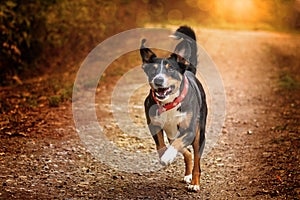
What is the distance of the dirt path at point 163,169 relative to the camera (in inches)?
215

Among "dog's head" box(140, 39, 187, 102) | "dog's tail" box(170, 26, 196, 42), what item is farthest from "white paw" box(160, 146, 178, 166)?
"dog's tail" box(170, 26, 196, 42)

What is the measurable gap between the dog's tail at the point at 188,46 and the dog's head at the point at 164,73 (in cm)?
6

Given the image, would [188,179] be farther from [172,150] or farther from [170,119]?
[170,119]

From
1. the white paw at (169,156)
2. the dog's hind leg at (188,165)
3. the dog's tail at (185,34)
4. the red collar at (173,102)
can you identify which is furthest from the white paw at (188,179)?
the dog's tail at (185,34)

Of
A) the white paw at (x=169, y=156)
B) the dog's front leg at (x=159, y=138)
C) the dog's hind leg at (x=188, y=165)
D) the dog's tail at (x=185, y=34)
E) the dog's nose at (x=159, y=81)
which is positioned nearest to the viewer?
the dog's nose at (x=159, y=81)

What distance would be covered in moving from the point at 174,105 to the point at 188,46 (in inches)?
34.5

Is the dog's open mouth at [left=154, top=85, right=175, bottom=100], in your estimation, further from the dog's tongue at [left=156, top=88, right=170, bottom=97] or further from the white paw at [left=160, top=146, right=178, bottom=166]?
the white paw at [left=160, top=146, right=178, bottom=166]

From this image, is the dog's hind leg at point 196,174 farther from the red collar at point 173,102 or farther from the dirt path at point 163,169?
the red collar at point 173,102

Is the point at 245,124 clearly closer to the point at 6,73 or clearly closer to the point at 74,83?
the point at 74,83

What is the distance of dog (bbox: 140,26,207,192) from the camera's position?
5.27 meters

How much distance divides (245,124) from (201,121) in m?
3.61

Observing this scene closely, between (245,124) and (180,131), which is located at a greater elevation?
(180,131)

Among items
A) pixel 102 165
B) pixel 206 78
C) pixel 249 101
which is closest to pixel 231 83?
pixel 206 78

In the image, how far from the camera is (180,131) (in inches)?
214
